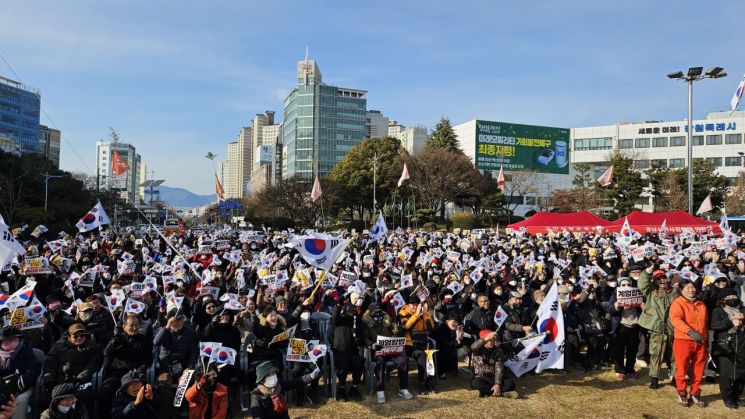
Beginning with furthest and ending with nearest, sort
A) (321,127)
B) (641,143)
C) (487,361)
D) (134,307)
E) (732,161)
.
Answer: (321,127) → (641,143) → (732,161) → (134,307) → (487,361)

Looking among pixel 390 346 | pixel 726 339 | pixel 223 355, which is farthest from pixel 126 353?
pixel 726 339

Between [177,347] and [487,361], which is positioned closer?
[177,347]

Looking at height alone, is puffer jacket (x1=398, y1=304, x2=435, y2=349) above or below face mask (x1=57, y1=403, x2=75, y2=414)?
above

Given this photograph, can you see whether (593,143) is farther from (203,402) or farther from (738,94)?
(203,402)

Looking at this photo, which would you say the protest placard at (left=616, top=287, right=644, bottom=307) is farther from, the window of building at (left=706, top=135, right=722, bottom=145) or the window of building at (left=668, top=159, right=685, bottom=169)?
the window of building at (left=706, top=135, right=722, bottom=145)

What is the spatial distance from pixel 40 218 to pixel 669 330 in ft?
114

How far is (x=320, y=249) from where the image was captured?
10.4 m

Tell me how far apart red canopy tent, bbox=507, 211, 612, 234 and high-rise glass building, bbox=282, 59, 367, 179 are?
257ft

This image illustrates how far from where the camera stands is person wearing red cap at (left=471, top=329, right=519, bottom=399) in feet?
26.4

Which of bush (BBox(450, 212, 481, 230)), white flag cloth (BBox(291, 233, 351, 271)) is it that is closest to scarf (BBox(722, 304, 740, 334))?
white flag cloth (BBox(291, 233, 351, 271))

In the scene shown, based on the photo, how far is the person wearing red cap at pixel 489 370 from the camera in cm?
805

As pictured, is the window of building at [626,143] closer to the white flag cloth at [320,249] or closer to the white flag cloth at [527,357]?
the white flag cloth at [320,249]

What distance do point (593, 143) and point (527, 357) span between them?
79367 mm

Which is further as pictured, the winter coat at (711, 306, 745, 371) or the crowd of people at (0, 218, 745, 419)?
the winter coat at (711, 306, 745, 371)
